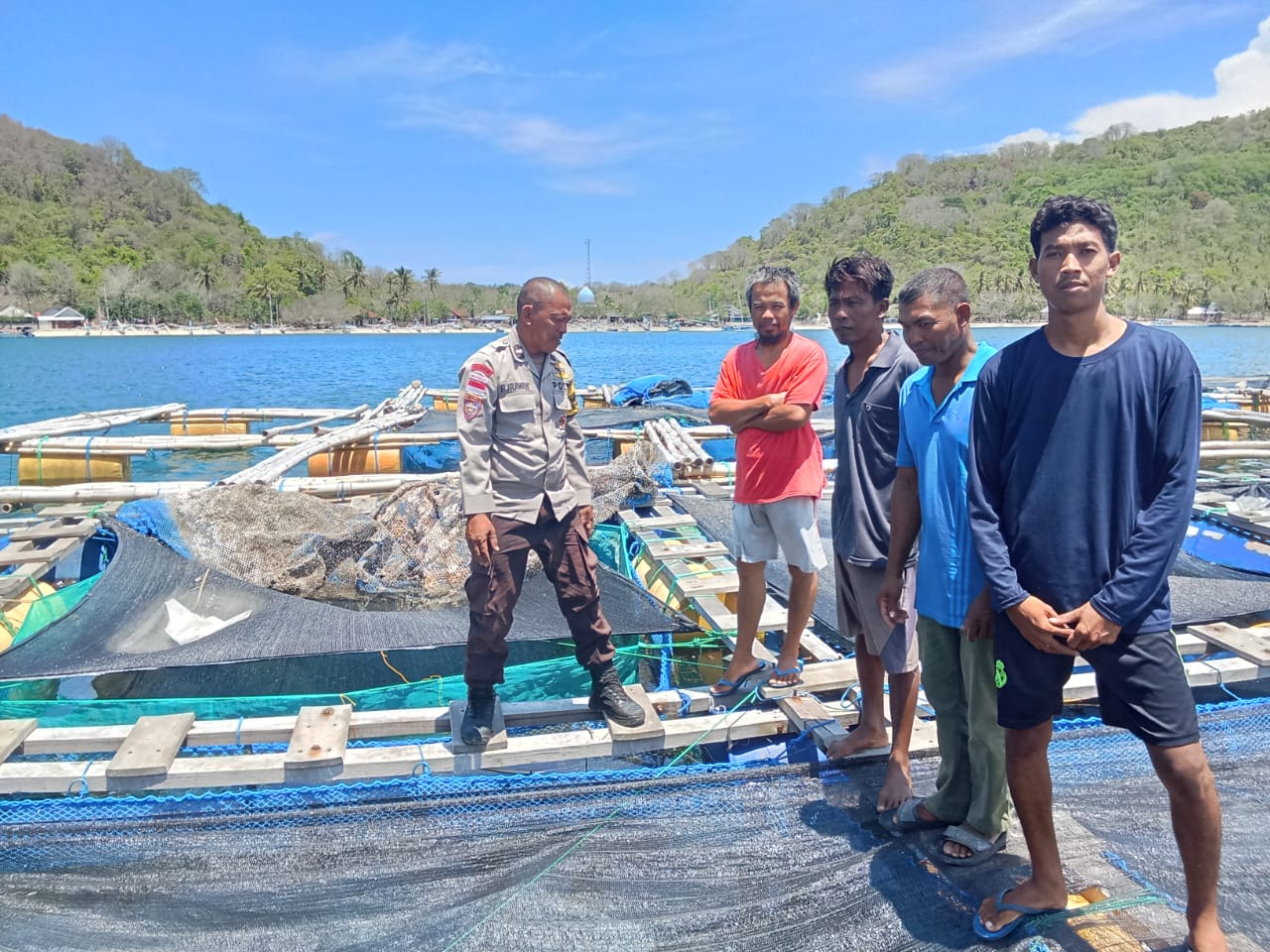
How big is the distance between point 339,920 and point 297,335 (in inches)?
5169

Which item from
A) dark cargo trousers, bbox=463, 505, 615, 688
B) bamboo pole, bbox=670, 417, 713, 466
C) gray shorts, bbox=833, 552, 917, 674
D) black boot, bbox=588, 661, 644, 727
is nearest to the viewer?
gray shorts, bbox=833, 552, 917, 674

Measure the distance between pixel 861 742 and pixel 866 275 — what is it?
5.49 feet

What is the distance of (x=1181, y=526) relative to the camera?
5.85 feet

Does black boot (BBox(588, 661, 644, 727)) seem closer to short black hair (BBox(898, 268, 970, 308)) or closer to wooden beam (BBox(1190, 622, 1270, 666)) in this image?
short black hair (BBox(898, 268, 970, 308))

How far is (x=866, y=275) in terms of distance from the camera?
285 cm

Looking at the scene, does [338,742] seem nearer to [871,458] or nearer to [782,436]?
[782,436]

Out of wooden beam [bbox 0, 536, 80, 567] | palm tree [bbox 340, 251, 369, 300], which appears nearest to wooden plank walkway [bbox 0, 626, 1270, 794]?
wooden beam [bbox 0, 536, 80, 567]

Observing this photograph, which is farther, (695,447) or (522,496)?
(695,447)

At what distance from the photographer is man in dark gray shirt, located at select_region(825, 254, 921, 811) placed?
2.76m

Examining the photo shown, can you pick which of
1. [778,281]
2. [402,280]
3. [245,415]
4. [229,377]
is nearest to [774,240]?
[402,280]

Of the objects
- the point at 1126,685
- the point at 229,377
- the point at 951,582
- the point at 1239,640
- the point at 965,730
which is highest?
the point at 951,582

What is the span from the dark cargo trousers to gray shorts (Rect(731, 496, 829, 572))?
0.68 meters

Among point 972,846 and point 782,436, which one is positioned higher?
point 782,436

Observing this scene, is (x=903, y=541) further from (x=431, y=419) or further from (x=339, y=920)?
(x=431, y=419)
